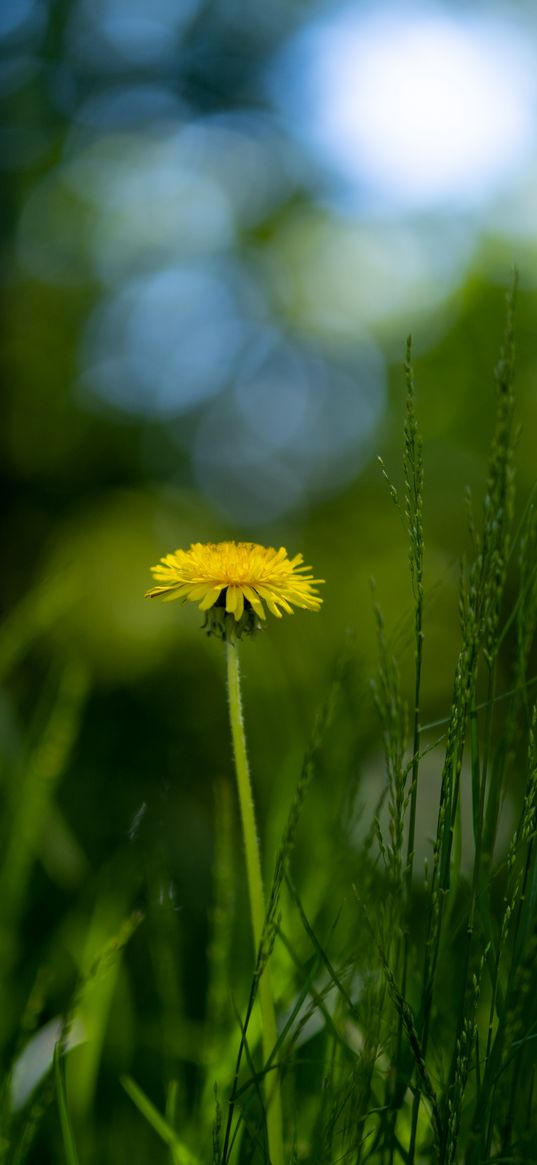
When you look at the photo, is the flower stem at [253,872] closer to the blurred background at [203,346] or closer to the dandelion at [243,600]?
the dandelion at [243,600]

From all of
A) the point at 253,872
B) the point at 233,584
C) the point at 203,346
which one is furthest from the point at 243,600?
the point at 203,346

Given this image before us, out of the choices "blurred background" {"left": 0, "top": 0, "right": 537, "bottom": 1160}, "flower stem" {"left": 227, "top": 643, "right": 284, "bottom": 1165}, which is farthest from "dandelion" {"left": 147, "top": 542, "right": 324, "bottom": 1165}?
"blurred background" {"left": 0, "top": 0, "right": 537, "bottom": 1160}

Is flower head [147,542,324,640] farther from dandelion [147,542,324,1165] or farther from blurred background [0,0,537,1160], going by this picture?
blurred background [0,0,537,1160]

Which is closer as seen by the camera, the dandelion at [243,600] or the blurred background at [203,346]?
the dandelion at [243,600]

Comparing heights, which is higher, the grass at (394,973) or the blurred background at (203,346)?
the blurred background at (203,346)

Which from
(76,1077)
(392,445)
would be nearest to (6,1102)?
(76,1077)

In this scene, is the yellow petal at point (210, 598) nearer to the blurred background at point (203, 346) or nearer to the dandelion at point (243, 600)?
the dandelion at point (243, 600)

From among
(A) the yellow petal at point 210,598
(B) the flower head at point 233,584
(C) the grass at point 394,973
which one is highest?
(B) the flower head at point 233,584

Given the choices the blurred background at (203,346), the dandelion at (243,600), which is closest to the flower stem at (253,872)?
the dandelion at (243,600)
